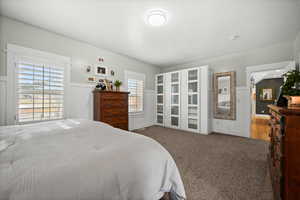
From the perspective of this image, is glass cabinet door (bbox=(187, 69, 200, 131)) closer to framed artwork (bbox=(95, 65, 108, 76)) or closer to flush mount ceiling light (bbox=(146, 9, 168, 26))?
flush mount ceiling light (bbox=(146, 9, 168, 26))

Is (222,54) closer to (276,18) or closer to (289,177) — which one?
(276,18)

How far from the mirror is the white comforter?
3.53 m

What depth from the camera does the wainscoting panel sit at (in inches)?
137

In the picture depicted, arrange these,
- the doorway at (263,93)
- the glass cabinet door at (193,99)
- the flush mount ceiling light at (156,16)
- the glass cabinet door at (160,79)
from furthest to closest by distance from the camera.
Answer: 1. the doorway at (263,93)
2. the glass cabinet door at (160,79)
3. the glass cabinet door at (193,99)
4. the flush mount ceiling light at (156,16)

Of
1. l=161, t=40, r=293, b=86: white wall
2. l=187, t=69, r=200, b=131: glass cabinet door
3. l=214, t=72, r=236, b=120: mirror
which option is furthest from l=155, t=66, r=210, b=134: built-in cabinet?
l=161, t=40, r=293, b=86: white wall

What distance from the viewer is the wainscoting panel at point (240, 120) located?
11.4 ft

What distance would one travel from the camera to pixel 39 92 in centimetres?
236

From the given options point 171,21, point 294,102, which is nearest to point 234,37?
point 171,21

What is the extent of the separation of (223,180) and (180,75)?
336cm

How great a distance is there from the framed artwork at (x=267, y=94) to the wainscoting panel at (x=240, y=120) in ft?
14.1

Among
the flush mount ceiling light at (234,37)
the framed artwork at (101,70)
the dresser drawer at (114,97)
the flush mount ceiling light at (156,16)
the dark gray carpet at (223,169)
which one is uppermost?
the flush mount ceiling light at (234,37)

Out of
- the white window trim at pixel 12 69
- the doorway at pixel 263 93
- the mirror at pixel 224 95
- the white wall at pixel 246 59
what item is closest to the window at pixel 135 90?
the white wall at pixel 246 59

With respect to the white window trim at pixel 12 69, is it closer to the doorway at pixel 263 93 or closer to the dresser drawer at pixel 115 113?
the dresser drawer at pixel 115 113

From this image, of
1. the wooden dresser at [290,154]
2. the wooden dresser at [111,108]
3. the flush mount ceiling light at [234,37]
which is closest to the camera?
the wooden dresser at [290,154]
